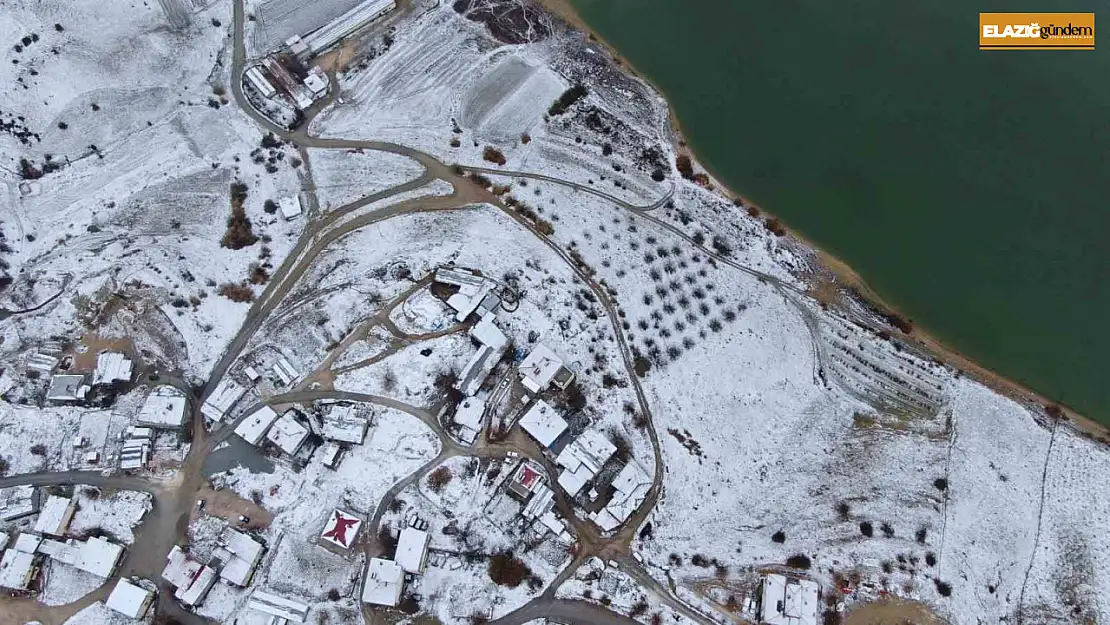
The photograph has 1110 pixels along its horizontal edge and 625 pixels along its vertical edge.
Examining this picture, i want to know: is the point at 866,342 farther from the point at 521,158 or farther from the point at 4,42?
the point at 4,42

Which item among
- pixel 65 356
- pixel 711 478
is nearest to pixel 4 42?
pixel 65 356

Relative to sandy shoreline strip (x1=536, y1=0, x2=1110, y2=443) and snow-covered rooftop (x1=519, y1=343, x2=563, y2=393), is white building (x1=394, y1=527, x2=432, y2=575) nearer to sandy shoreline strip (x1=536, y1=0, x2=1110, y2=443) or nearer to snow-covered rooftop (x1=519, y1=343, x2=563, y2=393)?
snow-covered rooftop (x1=519, y1=343, x2=563, y2=393)

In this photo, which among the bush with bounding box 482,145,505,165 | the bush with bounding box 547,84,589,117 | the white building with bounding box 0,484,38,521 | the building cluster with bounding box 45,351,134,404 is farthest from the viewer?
the bush with bounding box 547,84,589,117

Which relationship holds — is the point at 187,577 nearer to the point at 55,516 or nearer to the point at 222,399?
the point at 55,516

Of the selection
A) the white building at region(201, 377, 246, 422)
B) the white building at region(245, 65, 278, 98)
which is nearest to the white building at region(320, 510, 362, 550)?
the white building at region(201, 377, 246, 422)

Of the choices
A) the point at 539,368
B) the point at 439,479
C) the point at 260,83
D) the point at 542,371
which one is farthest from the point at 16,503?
the point at 542,371

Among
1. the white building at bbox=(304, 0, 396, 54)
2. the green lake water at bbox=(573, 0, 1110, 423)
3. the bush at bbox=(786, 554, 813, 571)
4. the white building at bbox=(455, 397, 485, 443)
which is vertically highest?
the green lake water at bbox=(573, 0, 1110, 423)

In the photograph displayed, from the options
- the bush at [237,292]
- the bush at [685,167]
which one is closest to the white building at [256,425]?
the bush at [237,292]
